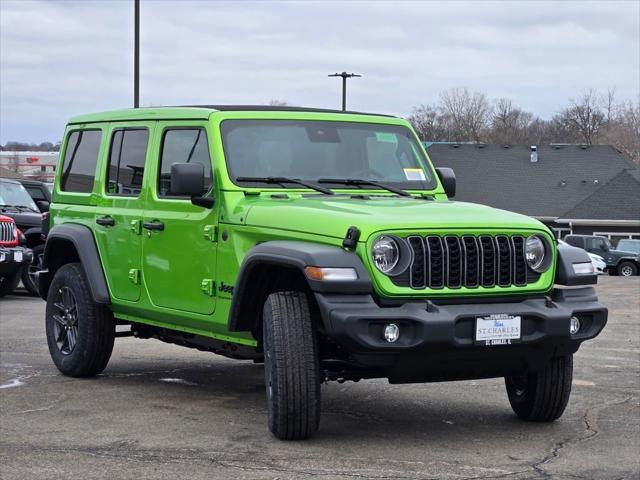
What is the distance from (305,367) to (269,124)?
216cm

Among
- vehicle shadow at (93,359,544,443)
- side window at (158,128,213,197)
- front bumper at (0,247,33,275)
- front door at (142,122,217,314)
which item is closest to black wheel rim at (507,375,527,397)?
vehicle shadow at (93,359,544,443)

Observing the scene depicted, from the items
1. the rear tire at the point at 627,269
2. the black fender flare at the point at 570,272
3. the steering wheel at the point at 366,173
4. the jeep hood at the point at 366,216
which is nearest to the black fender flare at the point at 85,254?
the jeep hood at the point at 366,216

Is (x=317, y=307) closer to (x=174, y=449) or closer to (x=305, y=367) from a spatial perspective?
(x=305, y=367)

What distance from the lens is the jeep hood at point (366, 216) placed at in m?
6.50

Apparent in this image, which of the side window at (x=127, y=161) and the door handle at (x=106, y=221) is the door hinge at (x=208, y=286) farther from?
the door handle at (x=106, y=221)

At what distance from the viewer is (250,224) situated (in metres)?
7.16

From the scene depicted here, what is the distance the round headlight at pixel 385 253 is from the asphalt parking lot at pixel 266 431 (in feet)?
3.34

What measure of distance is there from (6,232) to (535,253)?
37.3 feet

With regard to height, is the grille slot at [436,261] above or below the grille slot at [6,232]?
above

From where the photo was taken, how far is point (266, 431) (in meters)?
7.05

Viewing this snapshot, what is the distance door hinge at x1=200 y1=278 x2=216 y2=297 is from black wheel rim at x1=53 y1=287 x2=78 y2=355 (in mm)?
1892

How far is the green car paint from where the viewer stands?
6.61 m

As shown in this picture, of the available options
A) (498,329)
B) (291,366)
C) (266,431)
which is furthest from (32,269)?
(498,329)

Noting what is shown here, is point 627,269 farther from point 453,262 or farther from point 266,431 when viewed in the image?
point 453,262
